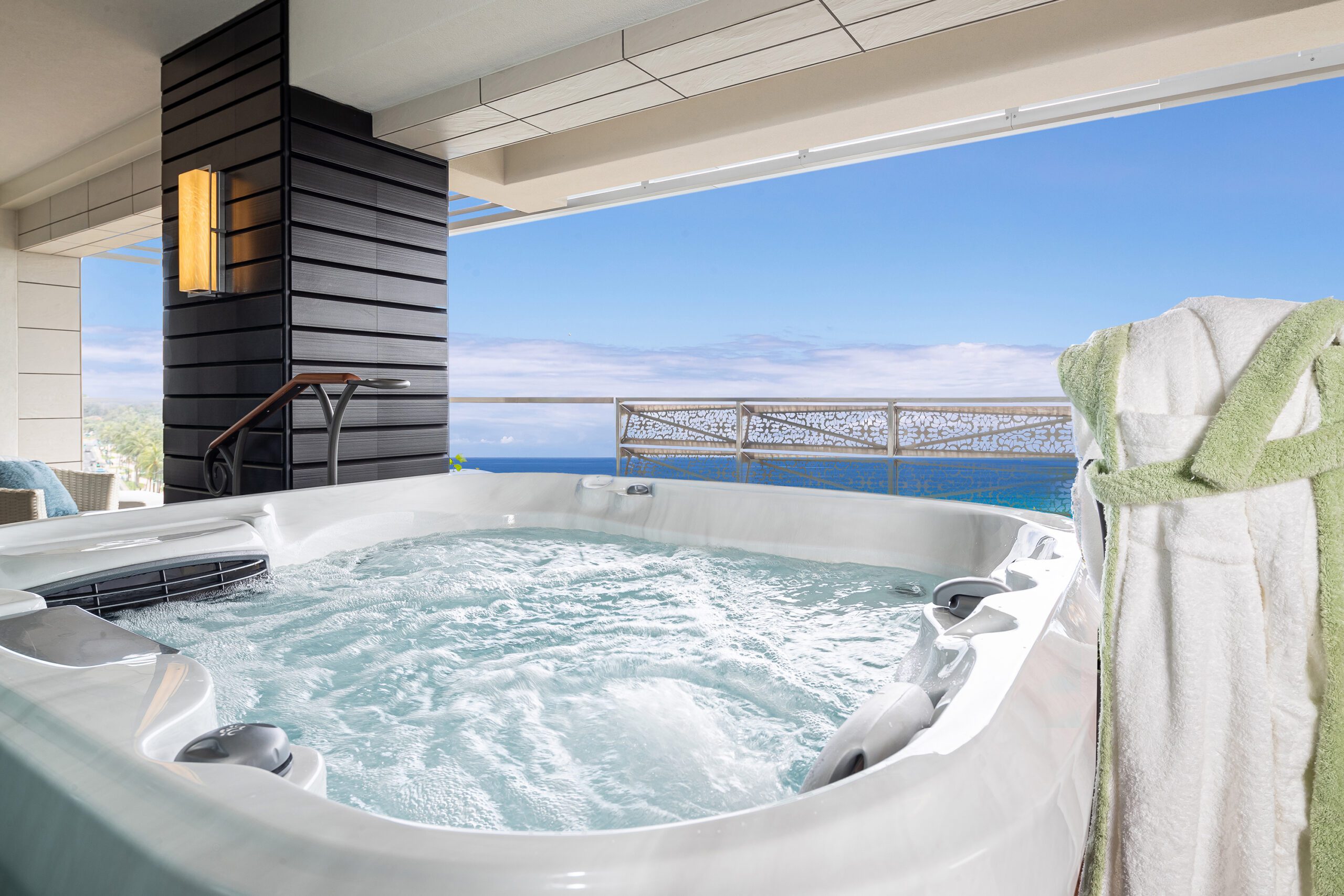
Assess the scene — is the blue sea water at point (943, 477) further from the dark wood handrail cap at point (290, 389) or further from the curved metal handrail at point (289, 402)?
the dark wood handrail cap at point (290, 389)

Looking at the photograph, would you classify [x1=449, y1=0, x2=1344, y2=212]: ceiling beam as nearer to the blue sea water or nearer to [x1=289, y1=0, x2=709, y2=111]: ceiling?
[x1=289, y1=0, x2=709, y2=111]: ceiling

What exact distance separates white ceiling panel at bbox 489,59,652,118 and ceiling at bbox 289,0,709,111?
0.36ft

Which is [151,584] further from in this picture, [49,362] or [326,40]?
[49,362]

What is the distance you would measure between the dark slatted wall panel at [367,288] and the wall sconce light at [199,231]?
410 mm

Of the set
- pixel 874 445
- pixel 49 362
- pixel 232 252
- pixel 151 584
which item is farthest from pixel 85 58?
pixel 874 445

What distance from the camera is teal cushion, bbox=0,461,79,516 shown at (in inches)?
120

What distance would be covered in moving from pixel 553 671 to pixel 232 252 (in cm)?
274

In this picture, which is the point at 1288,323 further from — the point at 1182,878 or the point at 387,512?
Answer: the point at 387,512

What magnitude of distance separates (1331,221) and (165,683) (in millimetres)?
11348

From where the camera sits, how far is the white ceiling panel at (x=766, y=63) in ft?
7.75

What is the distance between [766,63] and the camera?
2.51 m

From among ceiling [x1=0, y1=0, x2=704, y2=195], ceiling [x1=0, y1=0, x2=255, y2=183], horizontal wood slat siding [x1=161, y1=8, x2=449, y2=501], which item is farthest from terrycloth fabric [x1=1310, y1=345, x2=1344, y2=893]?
ceiling [x1=0, y1=0, x2=255, y2=183]

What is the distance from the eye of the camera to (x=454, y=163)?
13.0 feet

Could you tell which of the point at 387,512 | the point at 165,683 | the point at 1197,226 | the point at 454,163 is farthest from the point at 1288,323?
the point at 1197,226
